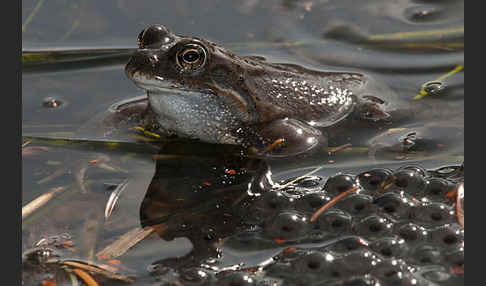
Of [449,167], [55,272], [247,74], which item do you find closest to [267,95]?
[247,74]

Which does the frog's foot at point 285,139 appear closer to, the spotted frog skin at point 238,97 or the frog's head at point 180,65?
the spotted frog skin at point 238,97

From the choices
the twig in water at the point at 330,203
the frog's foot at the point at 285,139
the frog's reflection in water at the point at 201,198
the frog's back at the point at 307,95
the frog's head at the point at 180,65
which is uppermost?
the frog's head at the point at 180,65

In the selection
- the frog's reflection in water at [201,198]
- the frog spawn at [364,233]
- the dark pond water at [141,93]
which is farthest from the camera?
the dark pond water at [141,93]

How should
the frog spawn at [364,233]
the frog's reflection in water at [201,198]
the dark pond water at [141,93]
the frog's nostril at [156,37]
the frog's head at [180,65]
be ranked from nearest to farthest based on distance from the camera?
the frog spawn at [364,233], the frog's reflection in water at [201,198], the dark pond water at [141,93], the frog's head at [180,65], the frog's nostril at [156,37]

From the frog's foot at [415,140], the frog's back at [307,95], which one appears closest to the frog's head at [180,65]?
the frog's back at [307,95]

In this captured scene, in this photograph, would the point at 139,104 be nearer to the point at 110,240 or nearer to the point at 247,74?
the point at 247,74

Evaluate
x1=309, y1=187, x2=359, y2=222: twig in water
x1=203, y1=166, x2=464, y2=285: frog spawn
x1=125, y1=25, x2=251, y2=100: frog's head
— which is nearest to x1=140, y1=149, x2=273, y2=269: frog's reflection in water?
x1=203, y1=166, x2=464, y2=285: frog spawn

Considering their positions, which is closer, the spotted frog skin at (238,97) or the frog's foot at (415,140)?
the spotted frog skin at (238,97)
